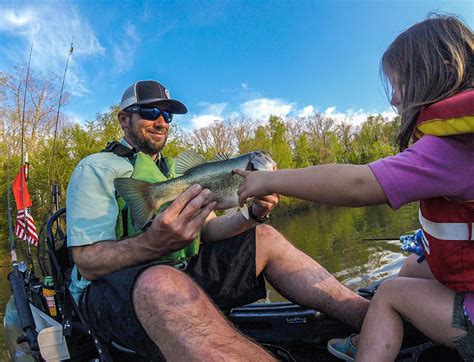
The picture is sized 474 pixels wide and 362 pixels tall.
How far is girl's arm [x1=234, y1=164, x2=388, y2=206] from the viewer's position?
150 centimetres

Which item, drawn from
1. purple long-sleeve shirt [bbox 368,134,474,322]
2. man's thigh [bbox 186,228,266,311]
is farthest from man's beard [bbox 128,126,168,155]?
purple long-sleeve shirt [bbox 368,134,474,322]

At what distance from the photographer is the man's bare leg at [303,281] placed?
7.64ft

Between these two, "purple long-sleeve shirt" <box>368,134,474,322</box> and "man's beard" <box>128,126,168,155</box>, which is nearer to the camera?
"purple long-sleeve shirt" <box>368,134,474,322</box>

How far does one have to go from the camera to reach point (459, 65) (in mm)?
1663

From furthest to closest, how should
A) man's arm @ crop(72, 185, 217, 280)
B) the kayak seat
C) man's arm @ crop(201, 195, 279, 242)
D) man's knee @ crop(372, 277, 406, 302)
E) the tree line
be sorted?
the tree line → man's arm @ crop(201, 195, 279, 242) → the kayak seat → man's arm @ crop(72, 185, 217, 280) → man's knee @ crop(372, 277, 406, 302)

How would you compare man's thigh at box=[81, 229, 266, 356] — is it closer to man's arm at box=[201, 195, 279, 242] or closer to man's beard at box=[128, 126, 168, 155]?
man's arm at box=[201, 195, 279, 242]

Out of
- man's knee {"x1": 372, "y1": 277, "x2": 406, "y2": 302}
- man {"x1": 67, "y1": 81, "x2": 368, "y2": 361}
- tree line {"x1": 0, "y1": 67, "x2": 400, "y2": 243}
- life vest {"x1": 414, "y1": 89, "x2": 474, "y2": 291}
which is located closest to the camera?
life vest {"x1": 414, "y1": 89, "x2": 474, "y2": 291}

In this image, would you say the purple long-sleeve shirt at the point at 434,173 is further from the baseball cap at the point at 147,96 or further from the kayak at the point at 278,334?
the baseball cap at the point at 147,96

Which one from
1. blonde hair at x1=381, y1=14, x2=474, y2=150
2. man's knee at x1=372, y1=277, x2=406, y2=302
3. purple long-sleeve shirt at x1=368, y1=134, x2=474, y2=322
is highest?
blonde hair at x1=381, y1=14, x2=474, y2=150

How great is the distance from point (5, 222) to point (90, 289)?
Result: 29.0 meters

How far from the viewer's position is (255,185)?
5.78ft

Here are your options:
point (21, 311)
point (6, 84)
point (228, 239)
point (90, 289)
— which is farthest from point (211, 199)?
point (6, 84)

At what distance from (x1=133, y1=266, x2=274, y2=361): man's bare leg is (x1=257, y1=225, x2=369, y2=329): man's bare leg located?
2.62 ft

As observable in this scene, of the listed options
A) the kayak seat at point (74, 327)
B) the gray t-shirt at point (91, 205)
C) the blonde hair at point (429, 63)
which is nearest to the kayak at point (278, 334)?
the kayak seat at point (74, 327)
